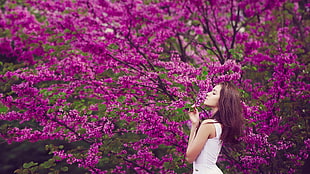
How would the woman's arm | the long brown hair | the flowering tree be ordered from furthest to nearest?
1. the flowering tree
2. the long brown hair
3. the woman's arm

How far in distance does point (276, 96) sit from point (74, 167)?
13.9 ft

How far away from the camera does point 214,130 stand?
7.73 feet

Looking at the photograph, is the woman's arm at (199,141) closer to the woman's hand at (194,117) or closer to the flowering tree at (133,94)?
the woman's hand at (194,117)

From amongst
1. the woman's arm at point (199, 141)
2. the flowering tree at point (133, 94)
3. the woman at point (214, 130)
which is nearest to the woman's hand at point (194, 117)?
the woman at point (214, 130)

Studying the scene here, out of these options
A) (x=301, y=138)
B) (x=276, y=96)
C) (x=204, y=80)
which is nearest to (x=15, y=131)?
(x=204, y=80)

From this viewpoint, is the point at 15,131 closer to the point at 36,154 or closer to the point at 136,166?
the point at 136,166

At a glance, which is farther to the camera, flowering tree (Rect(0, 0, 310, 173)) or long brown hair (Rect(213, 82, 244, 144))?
flowering tree (Rect(0, 0, 310, 173))

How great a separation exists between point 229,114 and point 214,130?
216 millimetres

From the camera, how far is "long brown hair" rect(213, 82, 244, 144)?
244 cm

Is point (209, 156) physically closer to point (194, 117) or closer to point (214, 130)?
point (214, 130)

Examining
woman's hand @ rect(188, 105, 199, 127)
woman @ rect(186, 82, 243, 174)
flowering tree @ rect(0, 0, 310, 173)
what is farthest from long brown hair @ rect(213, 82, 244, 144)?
flowering tree @ rect(0, 0, 310, 173)

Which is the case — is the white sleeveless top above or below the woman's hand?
below

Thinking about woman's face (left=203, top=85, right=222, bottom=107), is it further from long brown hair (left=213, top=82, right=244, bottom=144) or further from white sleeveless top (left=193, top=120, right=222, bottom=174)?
white sleeveless top (left=193, top=120, right=222, bottom=174)

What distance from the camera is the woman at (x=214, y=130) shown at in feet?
7.60
